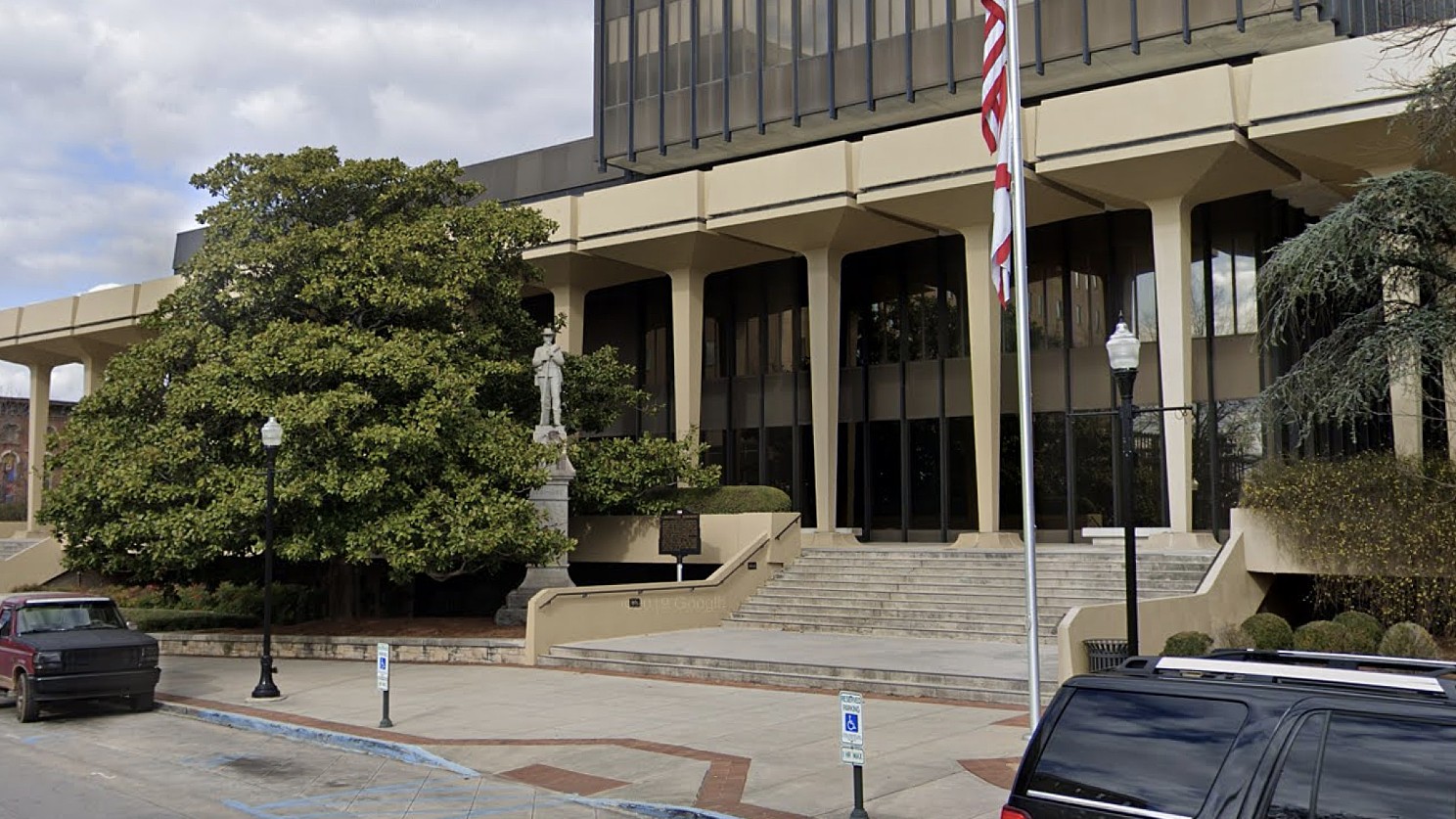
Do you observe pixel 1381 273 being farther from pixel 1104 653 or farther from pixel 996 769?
pixel 996 769

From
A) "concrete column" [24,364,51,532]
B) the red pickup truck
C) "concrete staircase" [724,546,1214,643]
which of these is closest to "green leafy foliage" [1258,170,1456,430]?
"concrete staircase" [724,546,1214,643]

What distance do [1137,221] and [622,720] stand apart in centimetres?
2261

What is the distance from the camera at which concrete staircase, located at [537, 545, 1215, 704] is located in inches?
731

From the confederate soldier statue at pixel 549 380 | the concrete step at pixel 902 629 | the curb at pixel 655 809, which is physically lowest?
the curb at pixel 655 809

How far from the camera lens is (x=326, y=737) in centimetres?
1565

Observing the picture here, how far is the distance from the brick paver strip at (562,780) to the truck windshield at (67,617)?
880 centimetres

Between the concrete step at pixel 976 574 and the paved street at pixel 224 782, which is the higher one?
the concrete step at pixel 976 574

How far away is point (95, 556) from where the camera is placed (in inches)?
1016

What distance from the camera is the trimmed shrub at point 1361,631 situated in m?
17.3

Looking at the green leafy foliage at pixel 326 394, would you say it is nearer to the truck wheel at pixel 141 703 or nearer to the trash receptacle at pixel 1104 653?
the truck wheel at pixel 141 703

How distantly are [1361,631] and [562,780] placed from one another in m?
12.0

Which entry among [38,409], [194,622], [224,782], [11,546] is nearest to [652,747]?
[224,782]

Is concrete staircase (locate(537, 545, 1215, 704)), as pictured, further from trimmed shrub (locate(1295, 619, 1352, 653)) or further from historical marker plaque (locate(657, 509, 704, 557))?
trimmed shrub (locate(1295, 619, 1352, 653))

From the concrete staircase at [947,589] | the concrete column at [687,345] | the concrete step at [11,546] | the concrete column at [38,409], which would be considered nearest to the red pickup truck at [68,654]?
the concrete staircase at [947,589]
